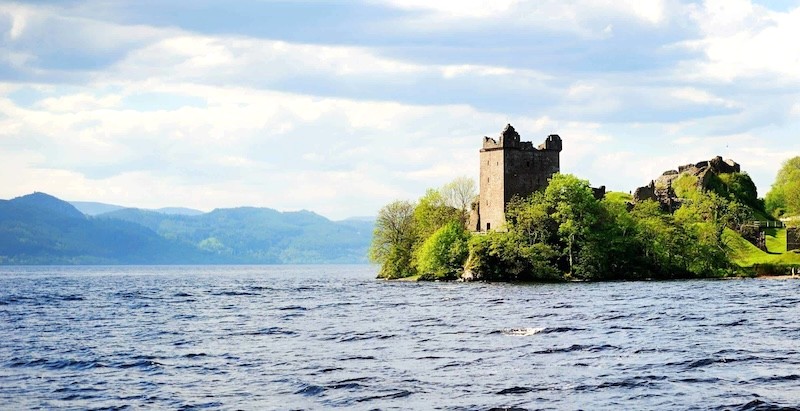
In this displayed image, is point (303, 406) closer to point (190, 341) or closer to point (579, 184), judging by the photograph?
point (190, 341)

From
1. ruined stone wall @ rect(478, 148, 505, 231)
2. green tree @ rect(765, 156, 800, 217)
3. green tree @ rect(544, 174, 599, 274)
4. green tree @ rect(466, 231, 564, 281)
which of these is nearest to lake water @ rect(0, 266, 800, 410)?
green tree @ rect(466, 231, 564, 281)

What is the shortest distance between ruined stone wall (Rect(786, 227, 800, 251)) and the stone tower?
3011 centimetres

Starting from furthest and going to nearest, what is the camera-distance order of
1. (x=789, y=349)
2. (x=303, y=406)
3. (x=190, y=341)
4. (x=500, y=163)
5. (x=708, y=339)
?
(x=500, y=163) < (x=190, y=341) < (x=708, y=339) < (x=789, y=349) < (x=303, y=406)

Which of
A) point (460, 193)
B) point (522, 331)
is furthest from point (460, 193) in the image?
point (522, 331)

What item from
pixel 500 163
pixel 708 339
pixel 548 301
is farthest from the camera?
pixel 500 163

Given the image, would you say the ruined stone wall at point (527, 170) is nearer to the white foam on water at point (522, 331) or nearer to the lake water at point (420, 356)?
the lake water at point (420, 356)

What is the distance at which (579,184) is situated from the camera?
11675 cm

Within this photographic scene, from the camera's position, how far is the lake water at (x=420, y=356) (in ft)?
108

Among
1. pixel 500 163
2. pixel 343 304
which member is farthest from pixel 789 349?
pixel 500 163

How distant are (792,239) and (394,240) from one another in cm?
5071

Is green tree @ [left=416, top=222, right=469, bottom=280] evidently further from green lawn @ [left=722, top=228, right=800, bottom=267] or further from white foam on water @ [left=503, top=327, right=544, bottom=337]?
white foam on water @ [left=503, top=327, right=544, bottom=337]

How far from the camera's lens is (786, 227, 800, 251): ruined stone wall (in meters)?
131

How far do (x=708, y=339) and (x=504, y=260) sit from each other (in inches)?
2707

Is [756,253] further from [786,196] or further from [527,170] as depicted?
[786,196]
